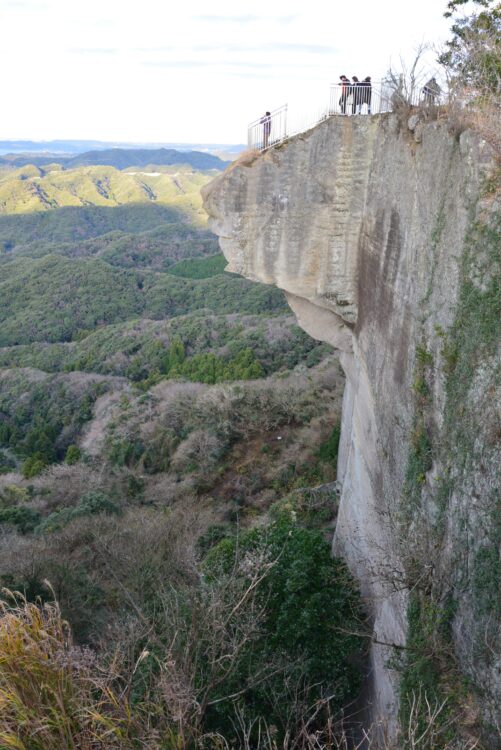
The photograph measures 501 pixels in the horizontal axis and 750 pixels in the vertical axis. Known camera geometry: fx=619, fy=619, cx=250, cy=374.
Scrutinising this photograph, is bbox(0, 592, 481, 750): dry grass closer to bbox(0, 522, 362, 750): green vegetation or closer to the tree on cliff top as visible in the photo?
bbox(0, 522, 362, 750): green vegetation

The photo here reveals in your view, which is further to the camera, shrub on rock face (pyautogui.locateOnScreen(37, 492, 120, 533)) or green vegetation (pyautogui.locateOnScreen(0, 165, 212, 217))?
green vegetation (pyautogui.locateOnScreen(0, 165, 212, 217))

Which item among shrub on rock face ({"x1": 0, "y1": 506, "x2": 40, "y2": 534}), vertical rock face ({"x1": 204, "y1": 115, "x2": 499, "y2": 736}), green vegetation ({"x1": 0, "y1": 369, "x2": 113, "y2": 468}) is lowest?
green vegetation ({"x1": 0, "y1": 369, "x2": 113, "y2": 468})

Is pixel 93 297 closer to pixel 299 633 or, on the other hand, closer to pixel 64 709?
pixel 299 633

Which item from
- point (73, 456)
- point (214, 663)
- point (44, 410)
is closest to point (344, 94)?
point (214, 663)

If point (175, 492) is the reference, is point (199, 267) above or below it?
above

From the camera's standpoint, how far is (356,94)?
10609mm

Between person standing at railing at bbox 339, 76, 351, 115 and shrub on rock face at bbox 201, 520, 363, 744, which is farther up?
person standing at railing at bbox 339, 76, 351, 115

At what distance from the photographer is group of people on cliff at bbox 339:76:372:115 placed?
1048 centimetres

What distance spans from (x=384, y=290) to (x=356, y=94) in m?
3.65

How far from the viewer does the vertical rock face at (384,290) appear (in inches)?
271

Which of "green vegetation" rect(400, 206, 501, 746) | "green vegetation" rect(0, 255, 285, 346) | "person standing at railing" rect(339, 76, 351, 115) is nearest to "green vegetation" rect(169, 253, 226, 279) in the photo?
"green vegetation" rect(0, 255, 285, 346)

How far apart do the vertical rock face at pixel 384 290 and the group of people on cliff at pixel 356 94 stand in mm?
293

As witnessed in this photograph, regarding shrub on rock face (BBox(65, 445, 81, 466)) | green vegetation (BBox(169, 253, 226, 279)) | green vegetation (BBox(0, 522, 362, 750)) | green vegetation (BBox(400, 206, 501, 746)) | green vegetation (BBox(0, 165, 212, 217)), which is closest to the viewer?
green vegetation (BBox(0, 522, 362, 750))

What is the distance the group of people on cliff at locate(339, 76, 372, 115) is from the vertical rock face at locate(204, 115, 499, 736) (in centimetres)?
29
